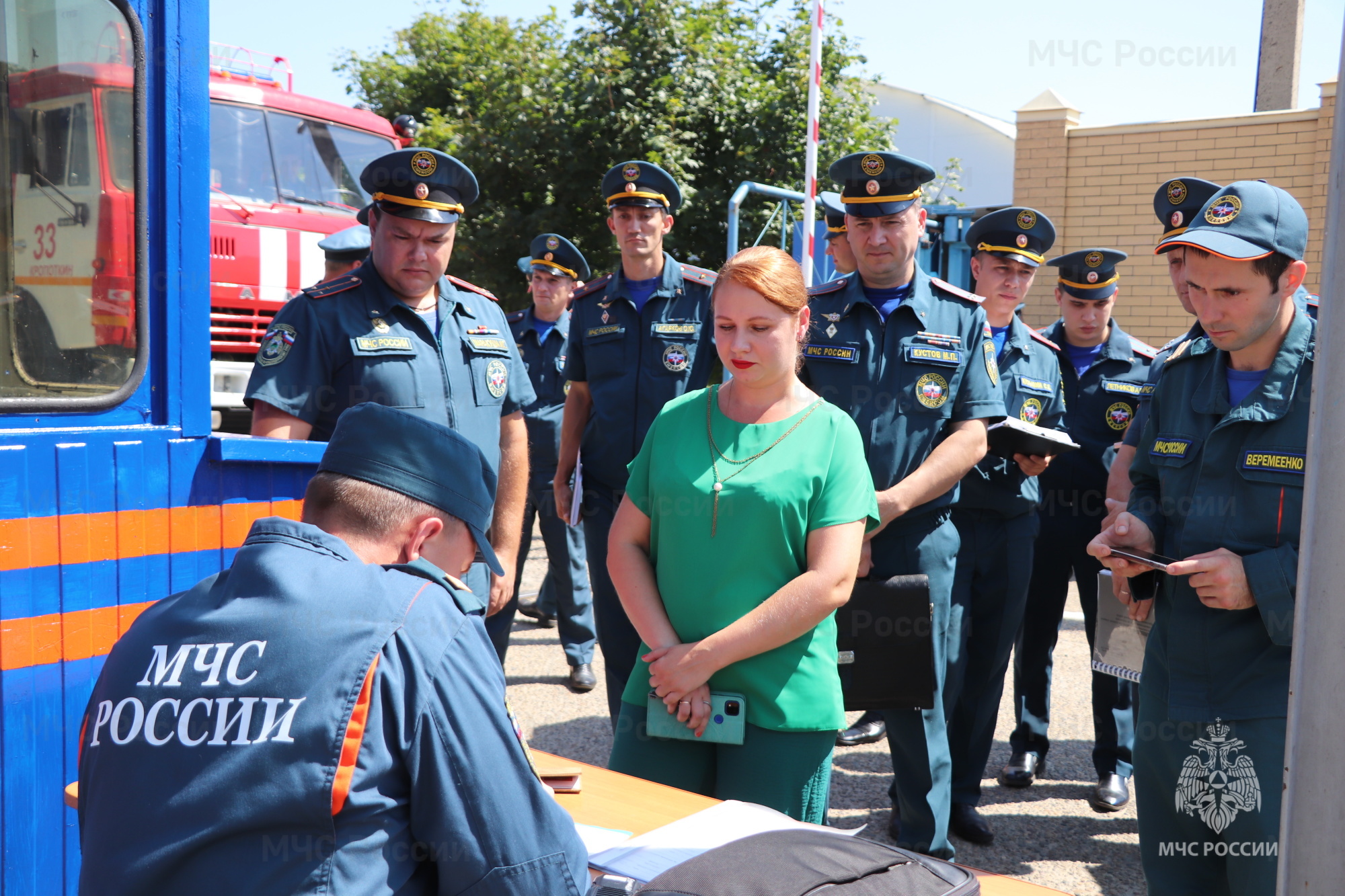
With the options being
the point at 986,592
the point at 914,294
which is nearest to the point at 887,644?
the point at 986,592

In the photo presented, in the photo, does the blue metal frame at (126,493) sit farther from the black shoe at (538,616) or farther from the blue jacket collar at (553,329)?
the black shoe at (538,616)

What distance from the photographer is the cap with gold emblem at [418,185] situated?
332 centimetres

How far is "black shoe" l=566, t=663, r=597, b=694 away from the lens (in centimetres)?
583

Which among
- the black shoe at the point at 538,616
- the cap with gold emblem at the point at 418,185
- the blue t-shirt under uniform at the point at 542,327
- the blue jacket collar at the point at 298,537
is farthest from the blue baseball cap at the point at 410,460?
the black shoe at the point at 538,616

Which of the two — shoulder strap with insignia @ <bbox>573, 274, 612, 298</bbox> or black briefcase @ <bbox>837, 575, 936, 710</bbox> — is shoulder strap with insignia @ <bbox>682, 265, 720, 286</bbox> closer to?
shoulder strap with insignia @ <bbox>573, 274, 612, 298</bbox>

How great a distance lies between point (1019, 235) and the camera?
4668 mm

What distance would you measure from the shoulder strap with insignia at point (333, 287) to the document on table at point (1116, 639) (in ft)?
8.04

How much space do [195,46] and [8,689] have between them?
1.51 m

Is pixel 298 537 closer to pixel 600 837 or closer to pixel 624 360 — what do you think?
pixel 600 837

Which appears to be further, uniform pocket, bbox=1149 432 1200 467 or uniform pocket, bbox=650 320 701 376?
uniform pocket, bbox=650 320 701 376

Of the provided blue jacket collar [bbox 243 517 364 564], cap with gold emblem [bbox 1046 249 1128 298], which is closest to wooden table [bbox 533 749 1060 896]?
blue jacket collar [bbox 243 517 364 564]

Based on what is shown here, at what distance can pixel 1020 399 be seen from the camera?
4430 millimetres

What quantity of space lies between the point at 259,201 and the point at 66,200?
246 inches

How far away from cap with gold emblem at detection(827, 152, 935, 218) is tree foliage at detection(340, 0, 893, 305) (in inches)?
387
